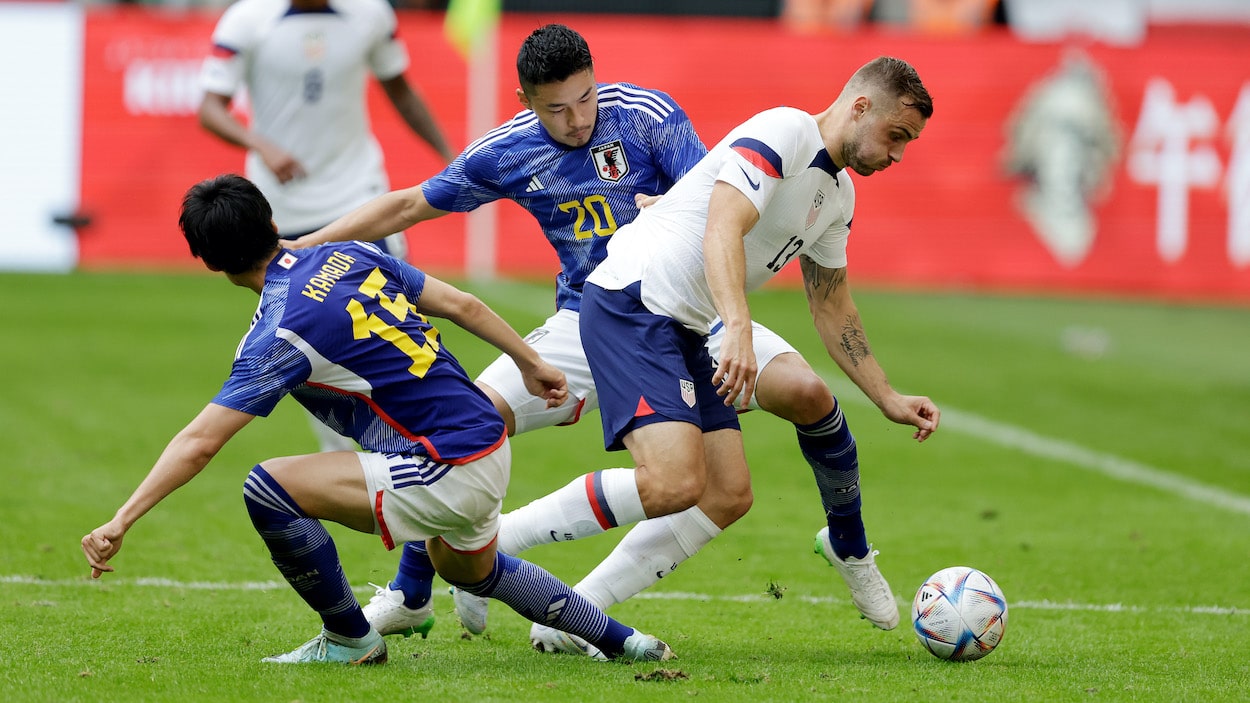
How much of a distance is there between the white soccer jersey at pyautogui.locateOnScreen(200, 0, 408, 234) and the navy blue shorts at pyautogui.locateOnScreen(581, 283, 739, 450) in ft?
9.83

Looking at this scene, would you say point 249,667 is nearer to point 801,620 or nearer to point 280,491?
point 280,491

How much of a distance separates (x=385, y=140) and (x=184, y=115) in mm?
2156

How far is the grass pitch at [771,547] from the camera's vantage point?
4.87m

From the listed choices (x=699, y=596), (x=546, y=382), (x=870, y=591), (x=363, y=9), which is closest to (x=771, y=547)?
(x=699, y=596)

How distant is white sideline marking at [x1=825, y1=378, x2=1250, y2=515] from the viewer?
8719 mm

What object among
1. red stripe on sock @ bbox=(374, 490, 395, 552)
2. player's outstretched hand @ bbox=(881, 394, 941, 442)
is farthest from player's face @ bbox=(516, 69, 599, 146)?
red stripe on sock @ bbox=(374, 490, 395, 552)

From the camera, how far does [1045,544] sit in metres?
7.43

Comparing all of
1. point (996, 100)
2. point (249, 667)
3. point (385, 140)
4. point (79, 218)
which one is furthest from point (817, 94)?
point (249, 667)

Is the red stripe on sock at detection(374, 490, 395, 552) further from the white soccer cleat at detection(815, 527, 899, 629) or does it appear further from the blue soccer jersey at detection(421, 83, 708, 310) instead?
the white soccer cleat at detection(815, 527, 899, 629)

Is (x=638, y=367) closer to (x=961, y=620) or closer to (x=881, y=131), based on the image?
(x=881, y=131)

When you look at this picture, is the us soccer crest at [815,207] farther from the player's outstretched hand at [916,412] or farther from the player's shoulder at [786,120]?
the player's outstretched hand at [916,412]

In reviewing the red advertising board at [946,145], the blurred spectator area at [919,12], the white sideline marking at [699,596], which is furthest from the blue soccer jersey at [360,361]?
the blurred spectator area at [919,12]

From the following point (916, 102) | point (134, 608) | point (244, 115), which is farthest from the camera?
point (244, 115)

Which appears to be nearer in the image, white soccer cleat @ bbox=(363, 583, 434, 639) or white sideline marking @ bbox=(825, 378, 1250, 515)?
white soccer cleat @ bbox=(363, 583, 434, 639)
